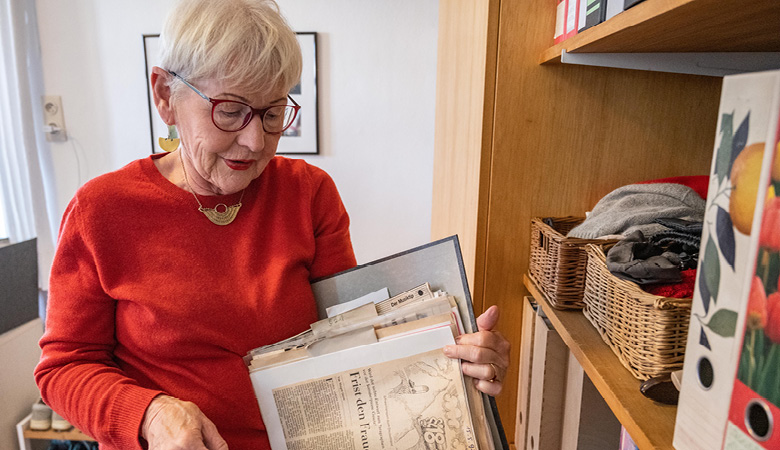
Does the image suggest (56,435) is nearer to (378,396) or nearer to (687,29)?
(378,396)

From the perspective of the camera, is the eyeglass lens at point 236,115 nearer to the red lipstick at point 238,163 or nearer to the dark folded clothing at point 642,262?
the red lipstick at point 238,163

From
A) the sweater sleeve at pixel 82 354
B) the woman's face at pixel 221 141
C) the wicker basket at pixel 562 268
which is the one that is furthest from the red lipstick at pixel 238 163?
the wicker basket at pixel 562 268

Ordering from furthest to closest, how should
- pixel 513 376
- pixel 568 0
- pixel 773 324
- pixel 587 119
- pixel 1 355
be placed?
pixel 1 355
pixel 513 376
pixel 587 119
pixel 568 0
pixel 773 324

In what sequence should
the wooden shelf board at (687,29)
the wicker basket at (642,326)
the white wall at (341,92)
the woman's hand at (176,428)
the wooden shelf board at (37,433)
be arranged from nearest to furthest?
1. the wooden shelf board at (687,29)
2. the wicker basket at (642,326)
3. the woman's hand at (176,428)
4. the wooden shelf board at (37,433)
5. the white wall at (341,92)

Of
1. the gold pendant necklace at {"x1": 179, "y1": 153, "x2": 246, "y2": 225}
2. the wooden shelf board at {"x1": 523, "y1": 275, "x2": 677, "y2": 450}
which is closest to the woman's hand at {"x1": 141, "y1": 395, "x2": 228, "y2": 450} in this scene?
the gold pendant necklace at {"x1": 179, "y1": 153, "x2": 246, "y2": 225}

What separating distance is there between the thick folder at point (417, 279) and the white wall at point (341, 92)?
1476 mm

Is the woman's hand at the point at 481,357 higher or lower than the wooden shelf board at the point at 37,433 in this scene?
higher

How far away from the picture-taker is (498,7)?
94cm

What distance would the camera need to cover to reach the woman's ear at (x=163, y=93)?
80cm

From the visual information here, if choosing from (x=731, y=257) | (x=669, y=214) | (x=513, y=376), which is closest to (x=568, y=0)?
(x=669, y=214)

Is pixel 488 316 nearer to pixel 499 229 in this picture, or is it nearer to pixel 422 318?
pixel 422 318

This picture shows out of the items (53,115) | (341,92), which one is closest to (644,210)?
(341,92)

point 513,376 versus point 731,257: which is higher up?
point 731,257

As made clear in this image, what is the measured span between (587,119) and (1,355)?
182 centimetres
